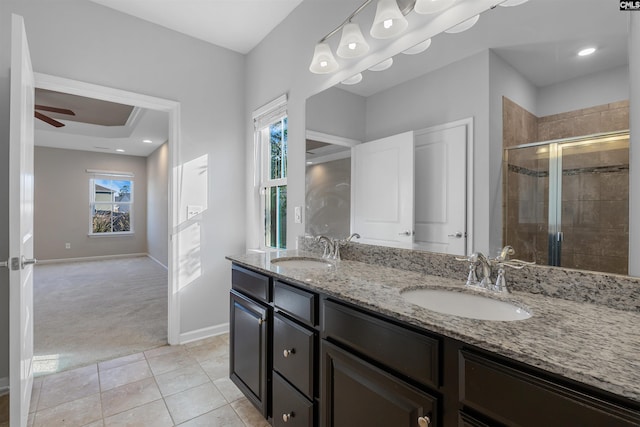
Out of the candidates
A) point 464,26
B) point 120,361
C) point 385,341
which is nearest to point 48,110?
point 120,361

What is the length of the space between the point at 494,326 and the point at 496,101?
2.95ft

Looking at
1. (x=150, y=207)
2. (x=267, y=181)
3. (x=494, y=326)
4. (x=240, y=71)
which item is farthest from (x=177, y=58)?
(x=150, y=207)

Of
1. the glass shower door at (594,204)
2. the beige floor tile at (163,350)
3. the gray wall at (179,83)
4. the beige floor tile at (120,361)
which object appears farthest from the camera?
the beige floor tile at (163,350)

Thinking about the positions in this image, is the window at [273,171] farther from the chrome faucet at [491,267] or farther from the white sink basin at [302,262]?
the chrome faucet at [491,267]

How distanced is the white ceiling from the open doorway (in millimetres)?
657

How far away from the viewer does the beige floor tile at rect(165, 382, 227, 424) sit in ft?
5.74

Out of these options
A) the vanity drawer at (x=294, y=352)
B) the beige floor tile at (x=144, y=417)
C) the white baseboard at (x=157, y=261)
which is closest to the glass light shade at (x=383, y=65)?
the vanity drawer at (x=294, y=352)

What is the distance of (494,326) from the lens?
781 mm

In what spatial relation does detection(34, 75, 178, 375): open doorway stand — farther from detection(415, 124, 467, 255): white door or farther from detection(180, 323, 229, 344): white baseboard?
detection(415, 124, 467, 255): white door

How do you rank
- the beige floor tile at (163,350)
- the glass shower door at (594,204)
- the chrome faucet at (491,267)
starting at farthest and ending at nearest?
1. the beige floor tile at (163,350)
2. the chrome faucet at (491,267)
3. the glass shower door at (594,204)

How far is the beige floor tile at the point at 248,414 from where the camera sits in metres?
1.68

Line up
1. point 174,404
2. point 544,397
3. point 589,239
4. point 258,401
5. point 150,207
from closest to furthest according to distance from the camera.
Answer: point 544,397 < point 589,239 < point 258,401 < point 174,404 < point 150,207

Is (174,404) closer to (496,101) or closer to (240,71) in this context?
(496,101)

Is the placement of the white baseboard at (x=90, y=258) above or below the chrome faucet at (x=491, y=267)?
below
